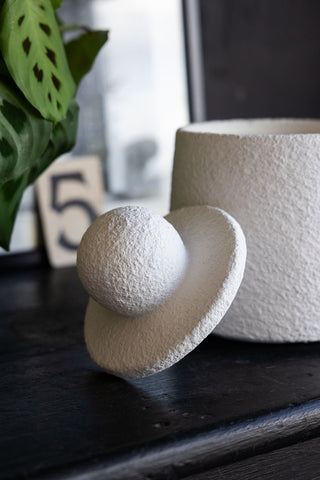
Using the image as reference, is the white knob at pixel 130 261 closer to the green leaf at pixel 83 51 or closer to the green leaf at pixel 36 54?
the green leaf at pixel 36 54

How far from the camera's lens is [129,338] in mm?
461

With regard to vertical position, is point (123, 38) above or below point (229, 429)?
above

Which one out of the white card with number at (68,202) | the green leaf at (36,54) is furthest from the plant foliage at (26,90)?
the white card with number at (68,202)

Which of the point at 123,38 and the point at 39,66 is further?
the point at 123,38

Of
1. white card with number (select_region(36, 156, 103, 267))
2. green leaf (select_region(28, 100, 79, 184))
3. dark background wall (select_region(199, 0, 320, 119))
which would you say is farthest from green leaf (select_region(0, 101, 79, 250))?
dark background wall (select_region(199, 0, 320, 119))

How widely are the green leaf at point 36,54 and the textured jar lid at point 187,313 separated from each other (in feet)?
0.48

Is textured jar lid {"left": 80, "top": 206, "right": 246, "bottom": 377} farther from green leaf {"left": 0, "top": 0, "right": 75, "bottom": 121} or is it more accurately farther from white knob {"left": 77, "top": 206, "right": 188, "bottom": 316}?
green leaf {"left": 0, "top": 0, "right": 75, "bottom": 121}

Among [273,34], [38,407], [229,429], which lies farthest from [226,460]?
[273,34]

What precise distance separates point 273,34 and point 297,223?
726mm

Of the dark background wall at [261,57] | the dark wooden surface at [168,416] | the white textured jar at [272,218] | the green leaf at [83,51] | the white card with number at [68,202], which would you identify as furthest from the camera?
the dark background wall at [261,57]

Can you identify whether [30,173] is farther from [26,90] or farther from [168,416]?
[168,416]

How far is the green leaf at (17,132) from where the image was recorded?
18.6 inches

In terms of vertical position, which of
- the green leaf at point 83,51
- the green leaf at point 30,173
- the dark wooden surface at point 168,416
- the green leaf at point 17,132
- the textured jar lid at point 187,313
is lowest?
the dark wooden surface at point 168,416

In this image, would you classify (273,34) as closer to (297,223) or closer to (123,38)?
(123,38)
